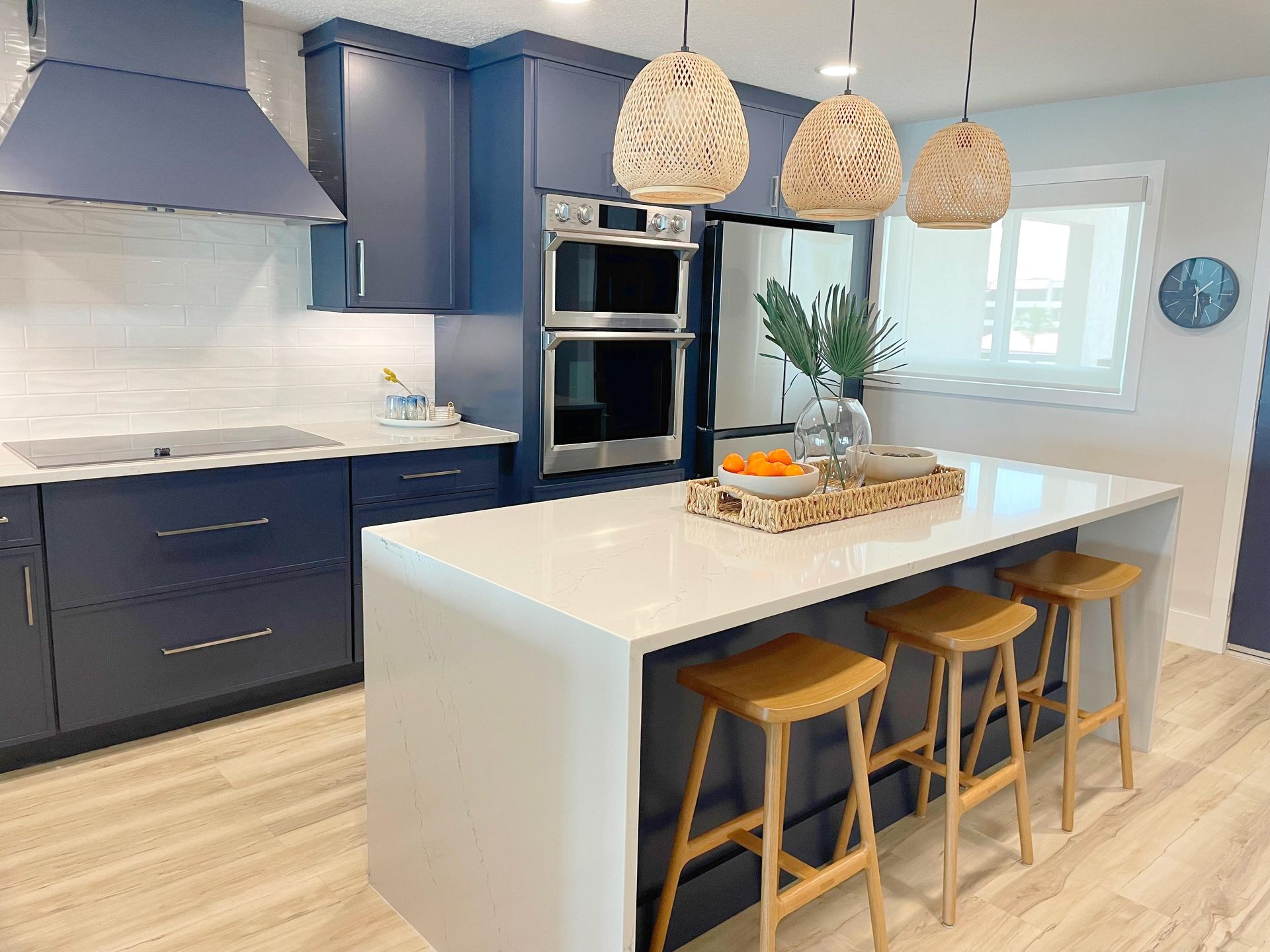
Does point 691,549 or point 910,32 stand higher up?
point 910,32

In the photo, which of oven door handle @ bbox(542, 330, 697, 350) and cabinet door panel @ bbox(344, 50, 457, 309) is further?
oven door handle @ bbox(542, 330, 697, 350)

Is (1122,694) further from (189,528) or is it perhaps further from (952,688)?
(189,528)

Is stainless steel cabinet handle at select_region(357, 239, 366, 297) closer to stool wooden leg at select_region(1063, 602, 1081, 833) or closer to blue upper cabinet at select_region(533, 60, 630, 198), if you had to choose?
blue upper cabinet at select_region(533, 60, 630, 198)

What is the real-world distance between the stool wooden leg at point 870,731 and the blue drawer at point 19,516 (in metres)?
2.34

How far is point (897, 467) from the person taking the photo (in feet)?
8.69

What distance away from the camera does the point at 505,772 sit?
71.1 inches

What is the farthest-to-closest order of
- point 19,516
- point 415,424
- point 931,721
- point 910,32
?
1. point 415,424
2. point 910,32
3. point 19,516
4. point 931,721

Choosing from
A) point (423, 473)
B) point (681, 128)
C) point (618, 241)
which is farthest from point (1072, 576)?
point (423, 473)

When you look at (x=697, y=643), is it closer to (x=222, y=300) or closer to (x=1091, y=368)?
(x=222, y=300)

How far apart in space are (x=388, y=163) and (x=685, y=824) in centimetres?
270

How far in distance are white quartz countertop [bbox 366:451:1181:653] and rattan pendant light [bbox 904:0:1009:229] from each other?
78cm

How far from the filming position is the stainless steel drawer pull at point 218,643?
9.89ft

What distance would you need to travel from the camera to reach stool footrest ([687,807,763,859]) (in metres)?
1.93

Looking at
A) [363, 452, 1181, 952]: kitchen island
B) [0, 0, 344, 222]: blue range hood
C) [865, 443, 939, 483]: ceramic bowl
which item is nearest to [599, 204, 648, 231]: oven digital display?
[0, 0, 344, 222]: blue range hood
